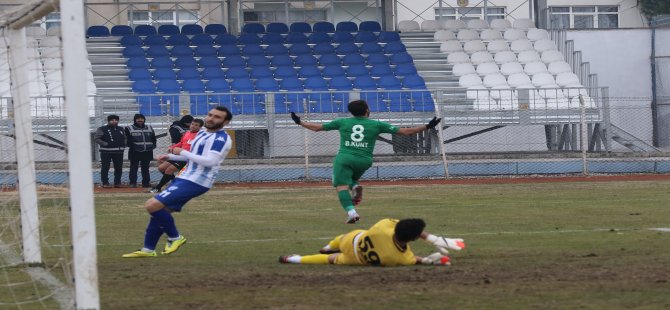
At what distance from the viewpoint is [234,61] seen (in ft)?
132

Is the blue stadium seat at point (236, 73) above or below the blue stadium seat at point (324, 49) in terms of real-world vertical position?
below

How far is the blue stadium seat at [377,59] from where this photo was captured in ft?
134

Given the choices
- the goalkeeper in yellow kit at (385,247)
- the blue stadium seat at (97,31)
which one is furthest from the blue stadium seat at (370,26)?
the goalkeeper in yellow kit at (385,247)

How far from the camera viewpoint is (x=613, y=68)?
139 feet

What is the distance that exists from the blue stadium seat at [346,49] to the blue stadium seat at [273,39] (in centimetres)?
196

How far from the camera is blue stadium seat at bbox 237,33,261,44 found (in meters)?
41.7

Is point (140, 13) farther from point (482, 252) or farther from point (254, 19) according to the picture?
point (482, 252)

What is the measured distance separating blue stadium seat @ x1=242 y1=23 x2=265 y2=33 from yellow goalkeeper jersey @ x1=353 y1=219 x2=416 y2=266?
3141 cm

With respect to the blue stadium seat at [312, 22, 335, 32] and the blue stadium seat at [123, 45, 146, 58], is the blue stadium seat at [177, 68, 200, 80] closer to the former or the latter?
the blue stadium seat at [123, 45, 146, 58]

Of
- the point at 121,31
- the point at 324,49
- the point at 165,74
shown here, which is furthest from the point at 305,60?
the point at 121,31

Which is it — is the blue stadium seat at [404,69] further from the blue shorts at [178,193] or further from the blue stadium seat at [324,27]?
the blue shorts at [178,193]

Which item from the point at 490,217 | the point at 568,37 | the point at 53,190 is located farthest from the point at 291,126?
the point at 53,190

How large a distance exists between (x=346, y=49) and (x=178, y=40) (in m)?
5.53

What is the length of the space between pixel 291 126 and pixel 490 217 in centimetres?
1598
